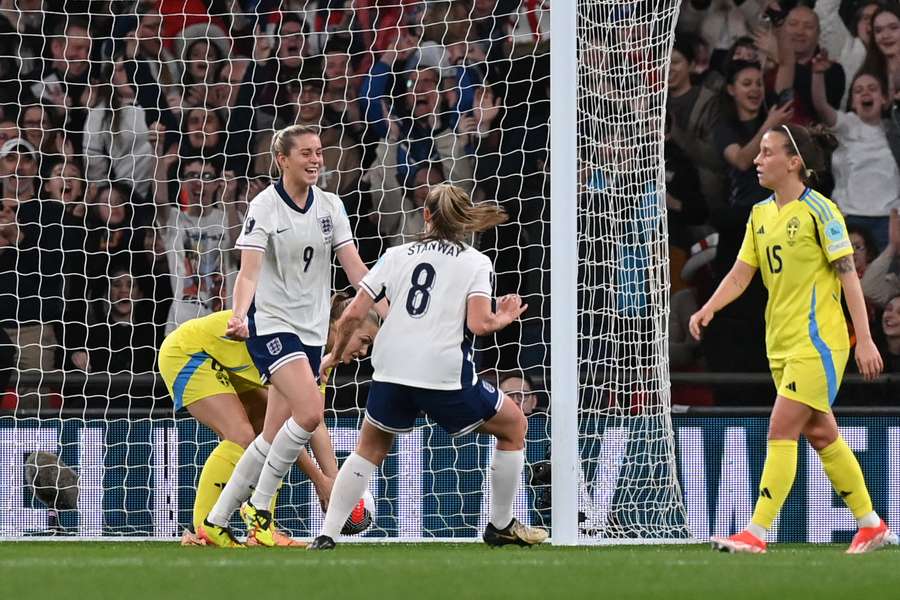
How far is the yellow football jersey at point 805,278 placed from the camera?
6.06 meters

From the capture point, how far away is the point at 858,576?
4.76 metres

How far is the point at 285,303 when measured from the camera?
6676 mm

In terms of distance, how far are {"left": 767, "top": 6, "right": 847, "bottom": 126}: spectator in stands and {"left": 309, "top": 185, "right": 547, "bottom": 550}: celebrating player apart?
4.18 meters

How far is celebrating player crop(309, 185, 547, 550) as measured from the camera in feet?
20.5

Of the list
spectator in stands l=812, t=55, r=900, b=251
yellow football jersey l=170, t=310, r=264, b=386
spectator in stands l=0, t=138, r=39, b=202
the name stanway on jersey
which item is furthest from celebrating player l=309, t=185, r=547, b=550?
spectator in stands l=812, t=55, r=900, b=251

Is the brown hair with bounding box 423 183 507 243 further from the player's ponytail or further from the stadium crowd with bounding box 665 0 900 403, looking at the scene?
the stadium crowd with bounding box 665 0 900 403

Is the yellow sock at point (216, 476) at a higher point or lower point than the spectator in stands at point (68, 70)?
lower

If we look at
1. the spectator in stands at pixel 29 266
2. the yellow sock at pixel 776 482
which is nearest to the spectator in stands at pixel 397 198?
the spectator in stands at pixel 29 266

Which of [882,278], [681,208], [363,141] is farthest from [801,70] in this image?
[363,141]

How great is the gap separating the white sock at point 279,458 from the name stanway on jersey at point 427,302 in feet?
1.63

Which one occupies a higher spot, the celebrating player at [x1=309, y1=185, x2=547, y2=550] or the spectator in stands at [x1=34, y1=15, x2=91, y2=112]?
the spectator in stands at [x1=34, y1=15, x2=91, y2=112]

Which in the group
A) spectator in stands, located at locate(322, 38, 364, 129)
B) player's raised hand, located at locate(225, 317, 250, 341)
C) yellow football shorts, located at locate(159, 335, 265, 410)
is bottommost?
yellow football shorts, located at locate(159, 335, 265, 410)

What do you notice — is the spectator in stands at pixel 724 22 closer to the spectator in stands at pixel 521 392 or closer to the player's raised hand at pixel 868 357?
the spectator in stands at pixel 521 392

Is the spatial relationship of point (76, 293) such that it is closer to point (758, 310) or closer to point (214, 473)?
point (214, 473)
